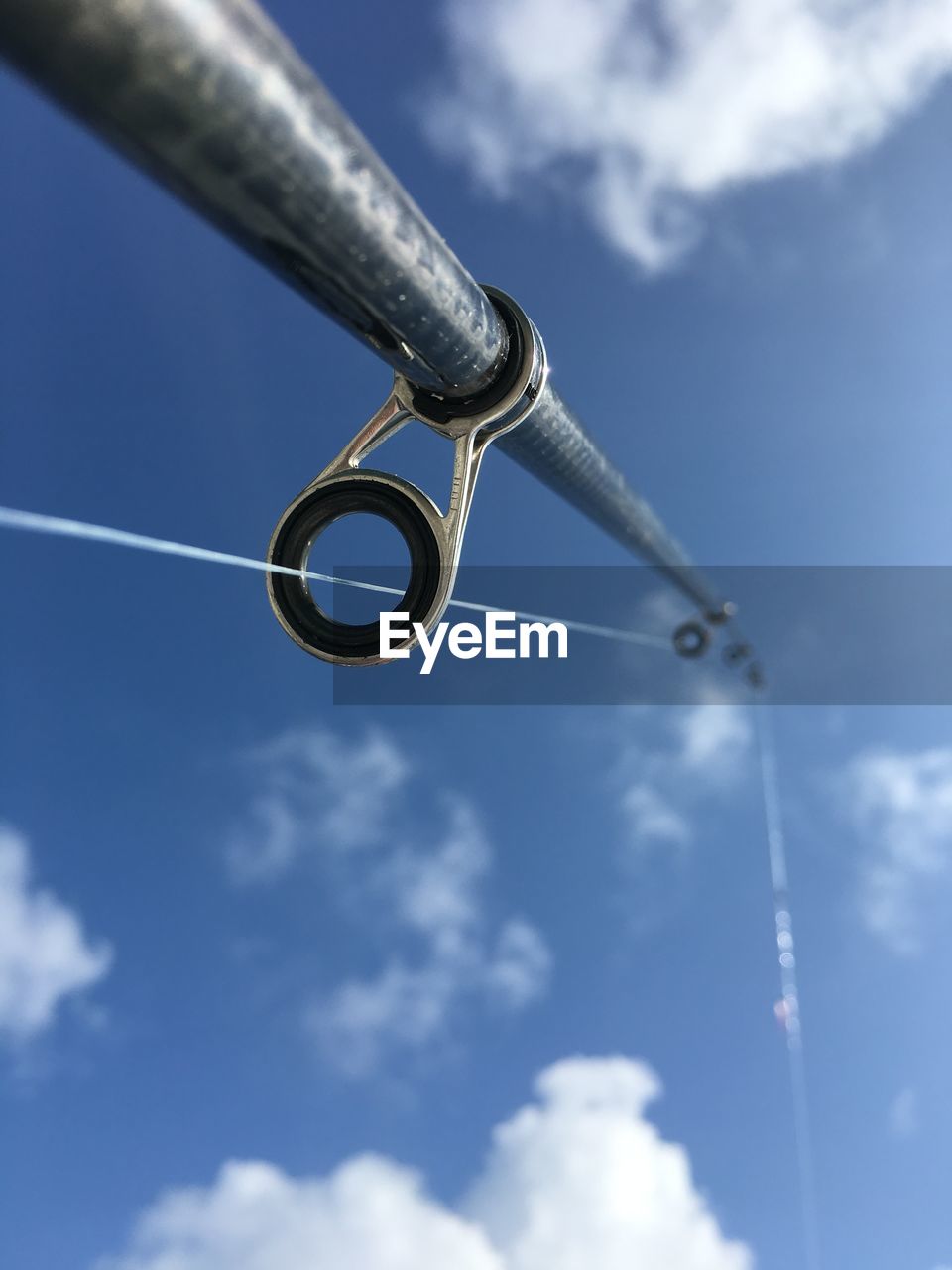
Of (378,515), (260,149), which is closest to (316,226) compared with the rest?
(260,149)

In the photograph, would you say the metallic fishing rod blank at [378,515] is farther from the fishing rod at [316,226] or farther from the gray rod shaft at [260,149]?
the gray rod shaft at [260,149]

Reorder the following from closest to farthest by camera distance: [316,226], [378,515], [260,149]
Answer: [260,149] → [316,226] → [378,515]

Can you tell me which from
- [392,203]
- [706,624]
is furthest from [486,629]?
[706,624]

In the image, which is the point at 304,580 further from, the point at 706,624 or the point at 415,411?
the point at 706,624

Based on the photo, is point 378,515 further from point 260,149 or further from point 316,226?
point 260,149

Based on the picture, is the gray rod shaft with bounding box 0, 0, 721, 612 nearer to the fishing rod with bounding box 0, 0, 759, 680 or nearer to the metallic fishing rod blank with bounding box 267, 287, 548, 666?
the fishing rod with bounding box 0, 0, 759, 680

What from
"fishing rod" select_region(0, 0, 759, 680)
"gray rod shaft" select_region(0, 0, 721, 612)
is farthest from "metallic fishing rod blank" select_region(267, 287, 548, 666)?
"gray rod shaft" select_region(0, 0, 721, 612)
